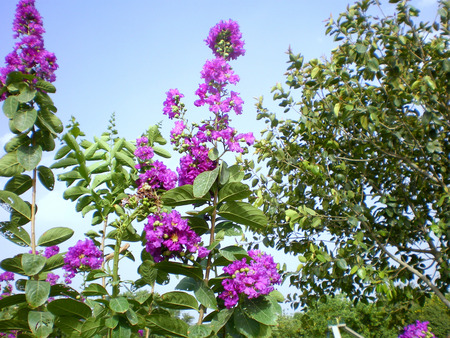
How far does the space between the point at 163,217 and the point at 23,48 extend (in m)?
1.19

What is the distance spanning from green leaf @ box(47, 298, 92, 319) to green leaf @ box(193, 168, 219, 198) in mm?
627

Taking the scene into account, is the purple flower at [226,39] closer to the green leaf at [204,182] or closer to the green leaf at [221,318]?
the green leaf at [204,182]

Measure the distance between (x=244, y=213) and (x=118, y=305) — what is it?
55cm

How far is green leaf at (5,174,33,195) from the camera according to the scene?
64.1 inches

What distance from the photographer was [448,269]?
8.61 feet

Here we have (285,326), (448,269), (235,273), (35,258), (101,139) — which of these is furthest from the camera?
(285,326)

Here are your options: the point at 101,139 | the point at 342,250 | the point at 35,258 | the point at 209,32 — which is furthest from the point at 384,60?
the point at 35,258

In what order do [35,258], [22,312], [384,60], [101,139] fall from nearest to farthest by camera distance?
[35,258], [22,312], [101,139], [384,60]

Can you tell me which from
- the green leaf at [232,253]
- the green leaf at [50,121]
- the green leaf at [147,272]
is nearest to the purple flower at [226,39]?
the green leaf at [50,121]

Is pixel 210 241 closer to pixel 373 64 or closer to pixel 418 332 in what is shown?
pixel 373 64

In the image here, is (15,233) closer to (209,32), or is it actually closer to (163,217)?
(163,217)

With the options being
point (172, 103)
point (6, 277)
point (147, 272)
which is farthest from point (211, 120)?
point (6, 277)

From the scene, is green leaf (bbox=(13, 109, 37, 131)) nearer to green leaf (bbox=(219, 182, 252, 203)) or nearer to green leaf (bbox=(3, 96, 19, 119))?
green leaf (bbox=(3, 96, 19, 119))

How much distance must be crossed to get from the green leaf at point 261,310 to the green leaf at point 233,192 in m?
0.38
